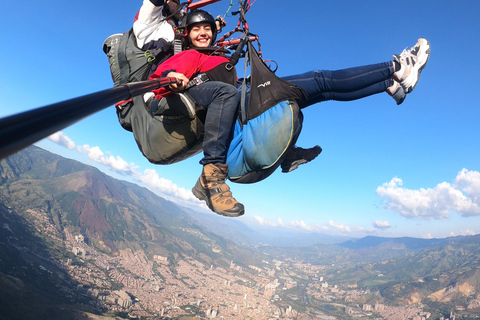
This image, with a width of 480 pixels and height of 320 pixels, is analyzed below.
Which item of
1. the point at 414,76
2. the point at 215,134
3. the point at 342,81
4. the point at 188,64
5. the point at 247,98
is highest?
the point at 414,76

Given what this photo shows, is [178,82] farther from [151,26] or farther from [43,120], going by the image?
[43,120]

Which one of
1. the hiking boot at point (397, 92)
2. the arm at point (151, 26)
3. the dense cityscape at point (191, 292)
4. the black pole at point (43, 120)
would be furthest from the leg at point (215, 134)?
the dense cityscape at point (191, 292)

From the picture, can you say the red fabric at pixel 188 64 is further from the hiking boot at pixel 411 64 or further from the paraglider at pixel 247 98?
the hiking boot at pixel 411 64

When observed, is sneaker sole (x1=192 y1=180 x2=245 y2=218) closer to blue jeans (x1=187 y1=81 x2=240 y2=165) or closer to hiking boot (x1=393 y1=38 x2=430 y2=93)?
blue jeans (x1=187 y1=81 x2=240 y2=165)

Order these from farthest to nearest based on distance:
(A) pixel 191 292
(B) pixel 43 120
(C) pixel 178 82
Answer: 1. (A) pixel 191 292
2. (C) pixel 178 82
3. (B) pixel 43 120

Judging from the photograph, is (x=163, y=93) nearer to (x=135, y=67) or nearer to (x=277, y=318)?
(x=135, y=67)

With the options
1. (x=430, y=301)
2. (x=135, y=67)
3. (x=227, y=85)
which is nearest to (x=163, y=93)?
(x=227, y=85)

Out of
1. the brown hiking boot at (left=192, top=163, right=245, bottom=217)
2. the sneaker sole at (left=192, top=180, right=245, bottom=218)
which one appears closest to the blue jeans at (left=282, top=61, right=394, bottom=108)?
the brown hiking boot at (left=192, top=163, right=245, bottom=217)

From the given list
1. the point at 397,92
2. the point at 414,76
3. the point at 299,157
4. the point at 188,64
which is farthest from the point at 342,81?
the point at 188,64
